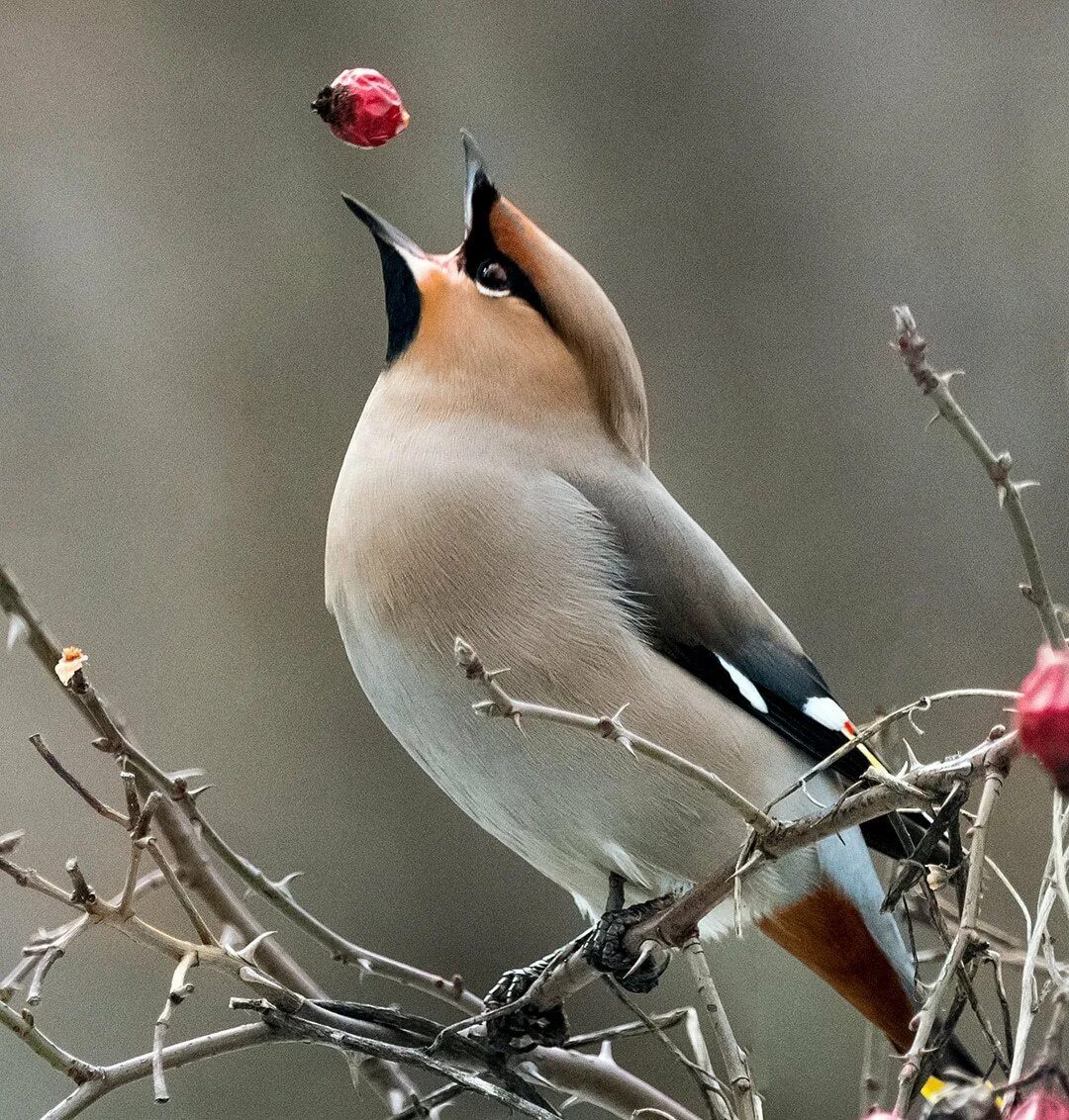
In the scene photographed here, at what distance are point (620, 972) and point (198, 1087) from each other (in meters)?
1.41

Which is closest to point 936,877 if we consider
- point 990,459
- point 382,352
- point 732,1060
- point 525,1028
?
point 732,1060

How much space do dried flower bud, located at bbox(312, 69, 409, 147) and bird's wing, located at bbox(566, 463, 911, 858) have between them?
467mm

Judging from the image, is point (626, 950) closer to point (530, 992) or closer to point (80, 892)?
point (530, 992)

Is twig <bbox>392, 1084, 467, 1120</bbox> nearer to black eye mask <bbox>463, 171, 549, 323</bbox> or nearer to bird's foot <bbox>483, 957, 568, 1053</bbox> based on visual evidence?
bird's foot <bbox>483, 957, 568, 1053</bbox>

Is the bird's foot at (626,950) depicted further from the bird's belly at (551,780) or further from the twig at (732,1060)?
the twig at (732,1060)

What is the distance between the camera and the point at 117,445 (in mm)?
3105

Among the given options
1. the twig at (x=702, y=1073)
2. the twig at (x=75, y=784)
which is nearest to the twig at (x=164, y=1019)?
the twig at (x=75, y=784)

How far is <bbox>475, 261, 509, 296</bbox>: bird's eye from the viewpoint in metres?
1.78

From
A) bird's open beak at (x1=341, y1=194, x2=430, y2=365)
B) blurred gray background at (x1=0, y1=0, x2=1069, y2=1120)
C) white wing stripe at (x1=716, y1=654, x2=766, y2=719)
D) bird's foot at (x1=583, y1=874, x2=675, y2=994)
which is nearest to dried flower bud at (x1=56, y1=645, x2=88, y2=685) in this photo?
bird's foot at (x1=583, y1=874, x2=675, y2=994)

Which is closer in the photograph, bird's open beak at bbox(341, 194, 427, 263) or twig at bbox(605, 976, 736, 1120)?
twig at bbox(605, 976, 736, 1120)

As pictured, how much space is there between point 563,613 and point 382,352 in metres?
1.42

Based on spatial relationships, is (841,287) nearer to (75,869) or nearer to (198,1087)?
(198,1087)

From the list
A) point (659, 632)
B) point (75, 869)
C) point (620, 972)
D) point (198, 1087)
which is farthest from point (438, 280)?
point (198, 1087)

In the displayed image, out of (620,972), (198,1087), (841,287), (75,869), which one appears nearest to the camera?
(75,869)
